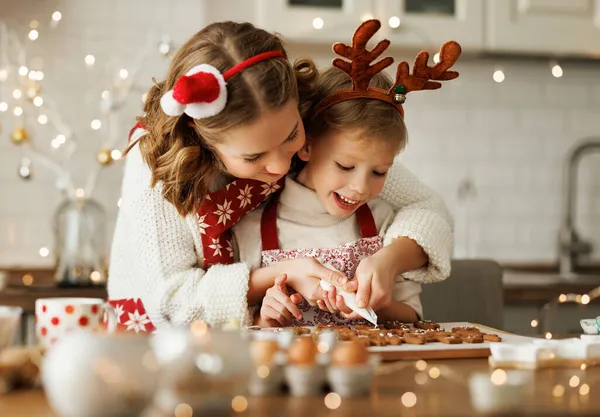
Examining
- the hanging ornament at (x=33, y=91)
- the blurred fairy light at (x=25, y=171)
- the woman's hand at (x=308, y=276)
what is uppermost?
the hanging ornament at (x=33, y=91)

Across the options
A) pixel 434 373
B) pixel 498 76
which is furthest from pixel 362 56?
pixel 498 76

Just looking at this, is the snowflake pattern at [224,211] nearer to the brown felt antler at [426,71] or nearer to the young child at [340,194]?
the young child at [340,194]

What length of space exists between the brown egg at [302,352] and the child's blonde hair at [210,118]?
695 mm

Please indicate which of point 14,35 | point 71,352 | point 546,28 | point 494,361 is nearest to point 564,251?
point 546,28

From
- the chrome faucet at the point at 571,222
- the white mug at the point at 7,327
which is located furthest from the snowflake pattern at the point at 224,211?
the chrome faucet at the point at 571,222

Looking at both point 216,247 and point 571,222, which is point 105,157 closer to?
point 216,247

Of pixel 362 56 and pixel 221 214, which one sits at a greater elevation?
pixel 362 56

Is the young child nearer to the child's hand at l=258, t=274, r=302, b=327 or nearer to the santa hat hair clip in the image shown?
the child's hand at l=258, t=274, r=302, b=327

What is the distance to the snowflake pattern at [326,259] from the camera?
1.68 metres

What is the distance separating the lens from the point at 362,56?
159 cm

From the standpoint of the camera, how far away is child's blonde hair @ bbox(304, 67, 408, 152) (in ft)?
5.36

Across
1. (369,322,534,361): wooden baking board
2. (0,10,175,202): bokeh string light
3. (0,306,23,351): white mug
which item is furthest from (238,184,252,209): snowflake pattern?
(0,10,175,202): bokeh string light

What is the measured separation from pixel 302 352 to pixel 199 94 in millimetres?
692

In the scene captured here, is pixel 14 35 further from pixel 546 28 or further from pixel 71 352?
pixel 71 352
